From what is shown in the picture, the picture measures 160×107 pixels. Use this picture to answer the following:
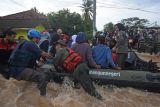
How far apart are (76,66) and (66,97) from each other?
2.64 feet

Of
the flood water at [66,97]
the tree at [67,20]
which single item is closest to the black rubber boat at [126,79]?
the flood water at [66,97]

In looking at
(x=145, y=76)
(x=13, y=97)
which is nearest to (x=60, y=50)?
(x=13, y=97)

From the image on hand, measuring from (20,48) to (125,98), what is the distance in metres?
2.91

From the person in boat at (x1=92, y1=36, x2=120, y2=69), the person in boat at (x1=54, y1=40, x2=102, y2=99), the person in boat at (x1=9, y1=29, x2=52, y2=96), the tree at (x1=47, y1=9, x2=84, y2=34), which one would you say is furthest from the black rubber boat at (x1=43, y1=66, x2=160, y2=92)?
the tree at (x1=47, y1=9, x2=84, y2=34)

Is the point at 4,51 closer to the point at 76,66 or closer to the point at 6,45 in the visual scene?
the point at 6,45

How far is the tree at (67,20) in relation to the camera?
166 ft

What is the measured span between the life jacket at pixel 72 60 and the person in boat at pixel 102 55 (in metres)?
0.91

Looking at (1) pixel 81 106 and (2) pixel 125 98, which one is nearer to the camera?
(1) pixel 81 106

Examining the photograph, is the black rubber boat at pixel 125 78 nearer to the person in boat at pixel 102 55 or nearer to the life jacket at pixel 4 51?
the person in boat at pixel 102 55

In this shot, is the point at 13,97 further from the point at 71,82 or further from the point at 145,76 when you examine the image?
the point at 145,76

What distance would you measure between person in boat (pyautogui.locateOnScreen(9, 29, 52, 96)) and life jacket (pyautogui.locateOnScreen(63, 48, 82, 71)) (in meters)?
0.45

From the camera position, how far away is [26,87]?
9023 mm

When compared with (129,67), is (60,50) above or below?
above

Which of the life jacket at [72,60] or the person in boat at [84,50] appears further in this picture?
the person in boat at [84,50]
